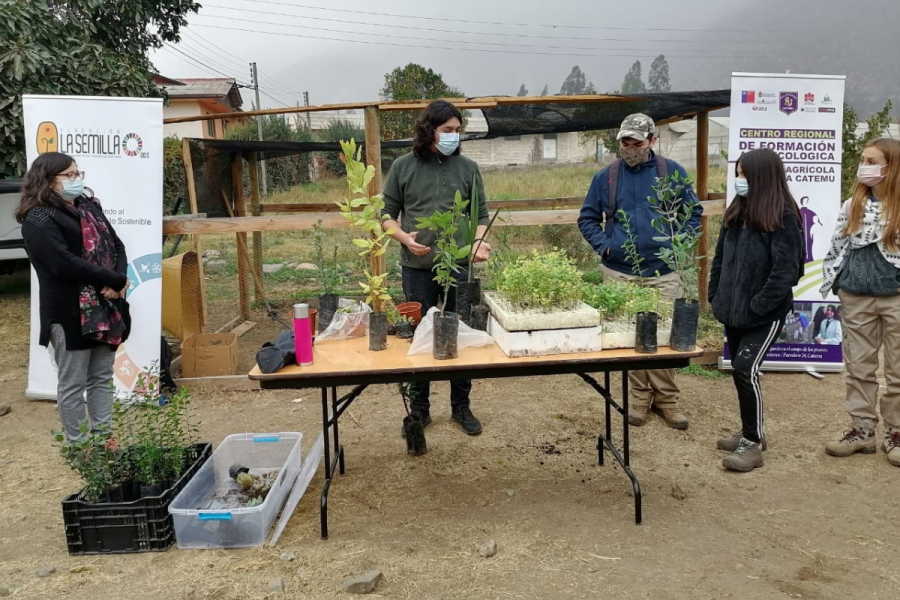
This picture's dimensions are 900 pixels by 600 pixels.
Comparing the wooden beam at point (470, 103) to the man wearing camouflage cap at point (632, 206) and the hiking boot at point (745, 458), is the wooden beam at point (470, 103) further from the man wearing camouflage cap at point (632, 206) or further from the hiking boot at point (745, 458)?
the hiking boot at point (745, 458)

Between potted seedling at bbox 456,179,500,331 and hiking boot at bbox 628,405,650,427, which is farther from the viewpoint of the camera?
hiking boot at bbox 628,405,650,427

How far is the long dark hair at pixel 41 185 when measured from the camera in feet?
10.7

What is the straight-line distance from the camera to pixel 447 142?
11.4 feet

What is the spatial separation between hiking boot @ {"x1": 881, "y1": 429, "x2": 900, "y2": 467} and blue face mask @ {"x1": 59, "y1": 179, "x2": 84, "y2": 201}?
15.2 ft

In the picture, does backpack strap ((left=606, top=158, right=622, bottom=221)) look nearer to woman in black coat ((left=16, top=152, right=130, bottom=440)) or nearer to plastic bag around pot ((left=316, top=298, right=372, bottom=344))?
plastic bag around pot ((left=316, top=298, right=372, bottom=344))

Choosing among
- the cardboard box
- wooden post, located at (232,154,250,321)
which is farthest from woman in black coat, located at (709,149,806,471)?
wooden post, located at (232,154,250,321)

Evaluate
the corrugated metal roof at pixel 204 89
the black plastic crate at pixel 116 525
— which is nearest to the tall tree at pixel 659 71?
the corrugated metal roof at pixel 204 89

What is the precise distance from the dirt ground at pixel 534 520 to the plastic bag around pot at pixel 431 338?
910 millimetres

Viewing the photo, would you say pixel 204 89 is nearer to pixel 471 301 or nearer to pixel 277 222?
pixel 277 222

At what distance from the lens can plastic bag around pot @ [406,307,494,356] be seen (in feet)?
9.04

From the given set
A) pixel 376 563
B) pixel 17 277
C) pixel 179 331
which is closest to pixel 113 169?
pixel 179 331

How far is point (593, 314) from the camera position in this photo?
267 centimetres

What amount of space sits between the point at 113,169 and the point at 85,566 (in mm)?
2966

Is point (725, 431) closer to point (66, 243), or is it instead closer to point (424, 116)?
point (424, 116)
